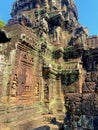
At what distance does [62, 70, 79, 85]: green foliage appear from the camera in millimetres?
16359

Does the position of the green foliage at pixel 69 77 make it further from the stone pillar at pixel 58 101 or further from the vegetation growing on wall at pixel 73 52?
the vegetation growing on wall at pixel 73 52

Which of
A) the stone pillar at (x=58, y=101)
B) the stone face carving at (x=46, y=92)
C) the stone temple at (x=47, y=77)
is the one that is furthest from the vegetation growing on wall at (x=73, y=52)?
the stone face carving at (x=46, y=92)

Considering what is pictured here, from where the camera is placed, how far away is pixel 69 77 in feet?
55.1

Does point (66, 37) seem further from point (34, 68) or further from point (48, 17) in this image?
point (34, 68)

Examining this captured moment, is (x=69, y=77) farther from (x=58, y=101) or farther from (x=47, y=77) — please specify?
(x=47, y=77)

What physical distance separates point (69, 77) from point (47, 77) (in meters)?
2.74

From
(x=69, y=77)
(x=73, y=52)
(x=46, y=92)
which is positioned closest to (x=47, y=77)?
(x=46, y=92)

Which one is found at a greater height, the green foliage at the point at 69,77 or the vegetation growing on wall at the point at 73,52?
the vegetation growing on wall at the point at 73,52

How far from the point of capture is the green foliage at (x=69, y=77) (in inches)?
644

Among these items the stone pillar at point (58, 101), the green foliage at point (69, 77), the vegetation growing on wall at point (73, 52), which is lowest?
the stone pillar at point (58, 101)

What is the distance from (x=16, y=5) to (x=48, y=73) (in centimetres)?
1907

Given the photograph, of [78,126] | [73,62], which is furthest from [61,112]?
[78,126]

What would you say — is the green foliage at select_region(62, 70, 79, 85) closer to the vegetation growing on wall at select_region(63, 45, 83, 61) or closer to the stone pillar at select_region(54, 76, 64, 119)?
the stone pillar at select_region(54, 76, 64, 119)

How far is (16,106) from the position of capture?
11.0m
